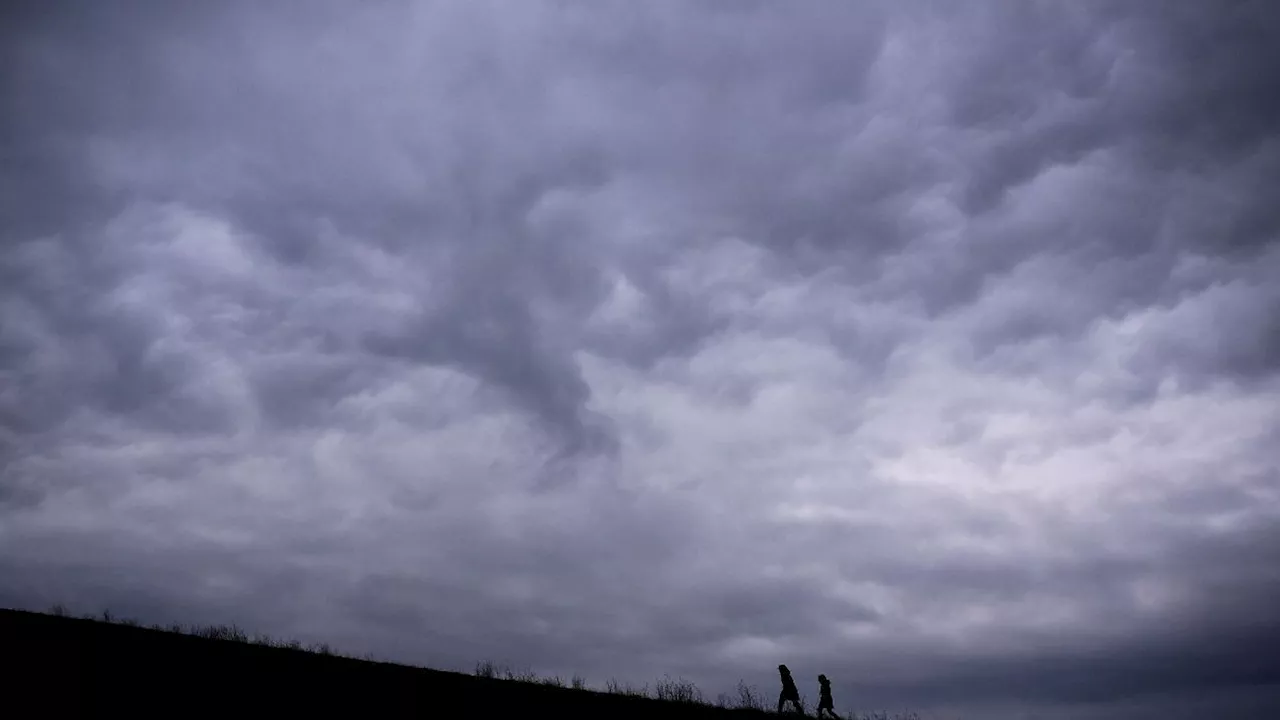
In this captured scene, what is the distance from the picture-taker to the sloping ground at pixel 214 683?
15266 mm

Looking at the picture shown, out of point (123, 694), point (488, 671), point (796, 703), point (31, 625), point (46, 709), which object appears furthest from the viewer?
point (796, 703)

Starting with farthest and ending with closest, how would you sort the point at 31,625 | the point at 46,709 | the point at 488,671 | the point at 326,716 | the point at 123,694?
the point at 488,671 < the point at 31,625 < the point at 326,716 < the point at 123,694 < the point at 46,709

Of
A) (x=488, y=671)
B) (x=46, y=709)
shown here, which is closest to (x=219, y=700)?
(x=46, y=709)

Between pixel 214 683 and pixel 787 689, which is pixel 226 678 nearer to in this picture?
pixel 214 683

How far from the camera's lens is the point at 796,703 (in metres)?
27.4

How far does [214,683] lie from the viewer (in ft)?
56.8

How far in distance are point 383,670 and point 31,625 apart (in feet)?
25.4

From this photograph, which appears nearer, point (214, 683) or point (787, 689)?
point (214, 683)

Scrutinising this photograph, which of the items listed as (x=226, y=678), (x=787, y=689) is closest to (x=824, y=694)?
(x=787, y=689)

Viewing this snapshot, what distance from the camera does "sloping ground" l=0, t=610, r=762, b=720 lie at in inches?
601

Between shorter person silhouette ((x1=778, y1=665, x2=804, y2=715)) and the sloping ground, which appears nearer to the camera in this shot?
the sloping ground

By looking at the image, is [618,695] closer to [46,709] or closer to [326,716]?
[326,716]

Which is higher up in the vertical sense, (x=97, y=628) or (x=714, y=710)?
(x=97, y=628)

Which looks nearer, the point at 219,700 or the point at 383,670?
the point at 219,700
